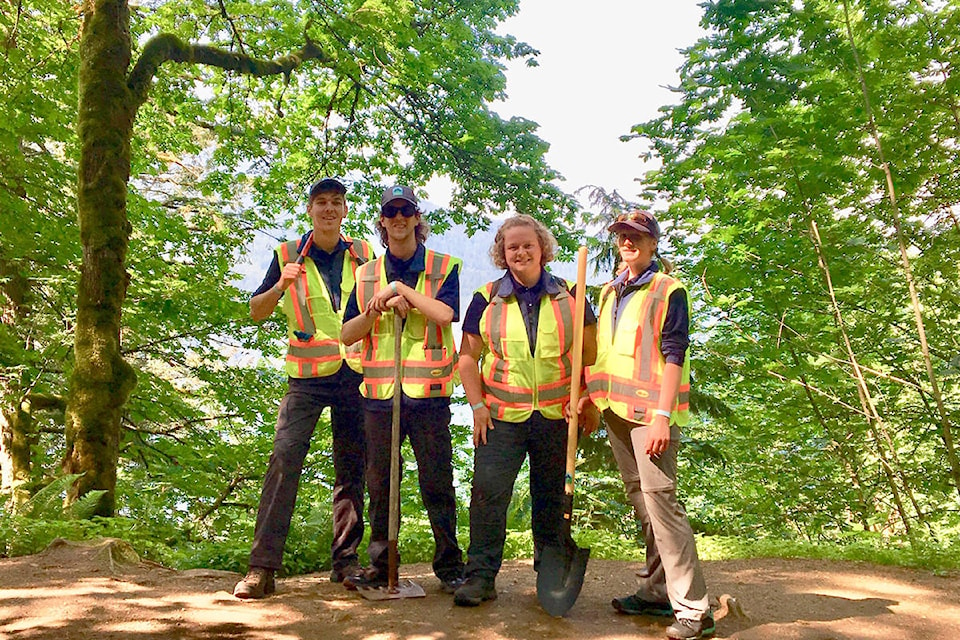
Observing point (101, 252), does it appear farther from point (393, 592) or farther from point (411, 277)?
point (393, 592)

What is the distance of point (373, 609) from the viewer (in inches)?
143

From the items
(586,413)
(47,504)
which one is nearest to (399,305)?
(586,413)

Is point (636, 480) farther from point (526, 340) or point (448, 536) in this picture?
point (448, 536)

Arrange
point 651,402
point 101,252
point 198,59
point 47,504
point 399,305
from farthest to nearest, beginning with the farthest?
point 198,59
point 101,252
point 47,504
point 399,305
point 651,402

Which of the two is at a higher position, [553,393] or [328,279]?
[328,279]

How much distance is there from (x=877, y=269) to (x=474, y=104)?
5.78 metres

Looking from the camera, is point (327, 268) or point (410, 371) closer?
point (410, 371)

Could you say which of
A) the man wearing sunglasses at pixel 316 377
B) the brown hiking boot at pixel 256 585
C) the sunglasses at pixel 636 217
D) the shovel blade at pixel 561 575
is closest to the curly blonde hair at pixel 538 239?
the sunglasses at pixel 636 217

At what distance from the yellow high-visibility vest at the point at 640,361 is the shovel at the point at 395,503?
46.0 inches

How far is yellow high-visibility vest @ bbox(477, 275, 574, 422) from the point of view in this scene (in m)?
3.77

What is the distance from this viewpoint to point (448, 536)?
405 centimetres

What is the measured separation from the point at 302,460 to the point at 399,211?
1.65 metres

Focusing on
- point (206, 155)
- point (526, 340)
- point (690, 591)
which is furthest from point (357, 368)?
point (206, 155)

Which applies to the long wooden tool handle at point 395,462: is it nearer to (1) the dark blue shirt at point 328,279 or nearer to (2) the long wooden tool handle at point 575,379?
(1) the dark blue shirt at point 328,279
